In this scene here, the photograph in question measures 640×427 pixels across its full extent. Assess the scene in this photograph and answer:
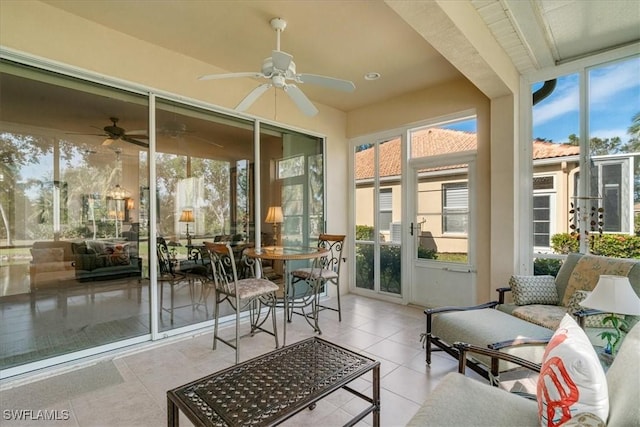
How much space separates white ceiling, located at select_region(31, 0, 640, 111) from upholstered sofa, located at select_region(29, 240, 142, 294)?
6.38 feet

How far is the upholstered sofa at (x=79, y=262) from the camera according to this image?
8.63 ft

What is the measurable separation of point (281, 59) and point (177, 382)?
8.33ft

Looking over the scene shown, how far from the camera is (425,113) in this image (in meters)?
4.16

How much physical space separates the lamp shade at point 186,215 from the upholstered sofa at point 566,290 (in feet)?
10.7

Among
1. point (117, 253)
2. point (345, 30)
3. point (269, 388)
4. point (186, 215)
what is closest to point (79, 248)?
point (117, 253)

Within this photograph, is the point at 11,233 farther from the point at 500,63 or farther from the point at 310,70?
the point at 500,63

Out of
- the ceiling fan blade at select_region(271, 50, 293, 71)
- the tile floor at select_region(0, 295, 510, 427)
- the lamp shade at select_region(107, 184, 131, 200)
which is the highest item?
the ceiling fan blade at select_region(271, 50, 293, 71)

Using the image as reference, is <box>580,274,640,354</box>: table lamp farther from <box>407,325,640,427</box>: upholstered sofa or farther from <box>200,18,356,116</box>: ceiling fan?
<box>200,18,356,116</box>: ceiling fan

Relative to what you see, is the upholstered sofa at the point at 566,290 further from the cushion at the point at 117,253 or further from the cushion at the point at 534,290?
the cushion at the point at 117,253

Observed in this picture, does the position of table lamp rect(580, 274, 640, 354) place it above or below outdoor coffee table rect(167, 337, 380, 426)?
above

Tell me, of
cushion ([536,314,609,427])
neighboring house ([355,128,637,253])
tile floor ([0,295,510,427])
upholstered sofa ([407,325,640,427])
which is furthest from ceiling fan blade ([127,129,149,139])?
cushion ([536,314,609,427])

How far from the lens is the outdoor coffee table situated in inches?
52.7

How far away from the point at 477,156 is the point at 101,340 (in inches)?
173

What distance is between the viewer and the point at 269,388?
5.04 feet
